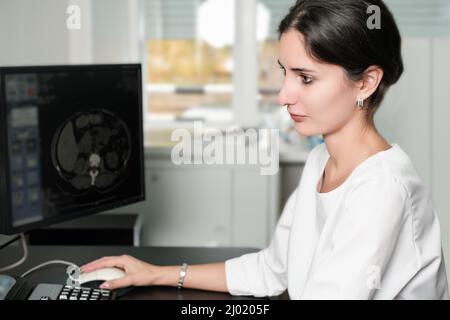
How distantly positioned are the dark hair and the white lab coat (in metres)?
0.16

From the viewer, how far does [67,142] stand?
1.48 metres

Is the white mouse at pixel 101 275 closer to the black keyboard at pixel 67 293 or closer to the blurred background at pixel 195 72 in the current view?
the black keyboard at pixel 67 293

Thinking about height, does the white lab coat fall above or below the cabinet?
above

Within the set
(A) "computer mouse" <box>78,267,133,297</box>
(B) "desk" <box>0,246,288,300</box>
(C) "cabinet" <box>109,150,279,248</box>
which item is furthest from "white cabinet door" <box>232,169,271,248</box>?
(A) "computer mouse" <box>78,267,133,297</box>

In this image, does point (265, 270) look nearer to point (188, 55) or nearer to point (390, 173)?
point (390, 173)

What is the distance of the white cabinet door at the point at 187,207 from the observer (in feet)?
9.09

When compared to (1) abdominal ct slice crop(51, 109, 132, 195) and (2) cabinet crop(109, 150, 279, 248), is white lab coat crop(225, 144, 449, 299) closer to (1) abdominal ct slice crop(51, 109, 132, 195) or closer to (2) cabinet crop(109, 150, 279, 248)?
(1) abdominal ct slice crop(51, 109, 132, 195)

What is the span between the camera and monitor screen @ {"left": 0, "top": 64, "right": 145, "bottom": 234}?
52.9 inches

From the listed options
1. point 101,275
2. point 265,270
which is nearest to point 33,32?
point 101,275

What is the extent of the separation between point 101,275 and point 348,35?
0.69 metres

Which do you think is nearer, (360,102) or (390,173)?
(390,173)

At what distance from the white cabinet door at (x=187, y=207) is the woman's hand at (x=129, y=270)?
1.36 m
